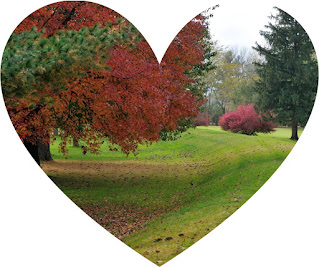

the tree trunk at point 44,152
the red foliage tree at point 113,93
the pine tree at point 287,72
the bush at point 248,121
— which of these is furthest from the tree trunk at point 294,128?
the tree trunk at point 44,152

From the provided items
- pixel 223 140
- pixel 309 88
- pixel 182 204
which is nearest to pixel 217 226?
pixel 182 204

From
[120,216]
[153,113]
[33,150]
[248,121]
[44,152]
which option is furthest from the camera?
[153,113]

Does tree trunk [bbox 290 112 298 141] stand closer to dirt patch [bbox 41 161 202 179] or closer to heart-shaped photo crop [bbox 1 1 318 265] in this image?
heart-shaped photo crop [bbox 1 1 318 265]

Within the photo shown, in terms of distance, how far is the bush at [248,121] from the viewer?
803 centimetres

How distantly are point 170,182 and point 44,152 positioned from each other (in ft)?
8.83

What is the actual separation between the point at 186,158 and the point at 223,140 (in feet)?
3.27

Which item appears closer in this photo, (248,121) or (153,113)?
(248,121)

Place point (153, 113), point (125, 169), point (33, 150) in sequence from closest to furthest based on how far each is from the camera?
point (33, 150) → point (153, 113) → point (125, 169)

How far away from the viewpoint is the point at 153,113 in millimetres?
8461

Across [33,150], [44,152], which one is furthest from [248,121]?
[33,150]

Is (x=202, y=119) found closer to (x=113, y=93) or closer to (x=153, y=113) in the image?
(x=153, y=113)

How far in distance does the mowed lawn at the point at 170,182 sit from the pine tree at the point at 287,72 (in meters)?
0.49

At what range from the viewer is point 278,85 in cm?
776

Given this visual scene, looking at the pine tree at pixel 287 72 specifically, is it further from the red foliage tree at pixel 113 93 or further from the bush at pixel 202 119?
the red foliage tree at pixel 113 93
